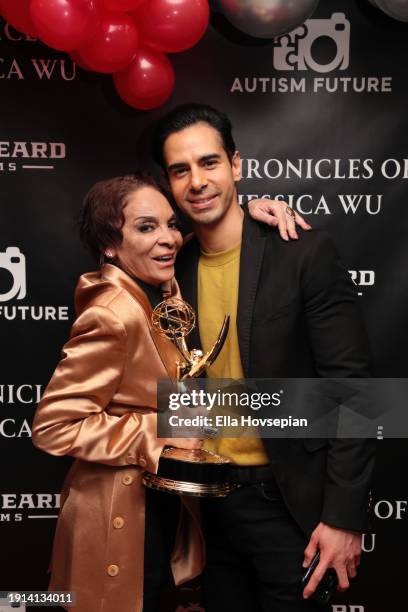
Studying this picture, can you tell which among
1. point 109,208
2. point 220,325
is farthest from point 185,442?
point 109,208

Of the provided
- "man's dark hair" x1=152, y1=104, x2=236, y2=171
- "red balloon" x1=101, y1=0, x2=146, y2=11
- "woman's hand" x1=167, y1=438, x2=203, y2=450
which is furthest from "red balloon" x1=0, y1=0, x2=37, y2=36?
"woman's hand" x1=167, y1=438, x2=203, y2=450

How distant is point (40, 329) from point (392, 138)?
48.8 inches

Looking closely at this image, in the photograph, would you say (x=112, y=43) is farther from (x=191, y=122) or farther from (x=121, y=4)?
(x=191, y=122)

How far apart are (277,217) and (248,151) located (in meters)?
0.52

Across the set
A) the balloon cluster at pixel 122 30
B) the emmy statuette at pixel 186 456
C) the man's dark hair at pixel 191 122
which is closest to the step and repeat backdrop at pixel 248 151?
the balloon cluster at pixel 122 30

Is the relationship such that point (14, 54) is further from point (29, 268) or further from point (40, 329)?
point (40, 329)

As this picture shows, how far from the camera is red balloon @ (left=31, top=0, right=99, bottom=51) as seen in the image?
156cm

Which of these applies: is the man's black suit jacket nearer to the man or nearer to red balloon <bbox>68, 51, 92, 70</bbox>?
the man

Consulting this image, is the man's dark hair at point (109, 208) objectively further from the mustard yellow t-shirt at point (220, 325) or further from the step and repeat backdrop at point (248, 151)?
the step and repeat backdrop at point (248, 151)

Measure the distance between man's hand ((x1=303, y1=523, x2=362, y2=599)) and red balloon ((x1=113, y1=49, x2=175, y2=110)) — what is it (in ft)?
3.88

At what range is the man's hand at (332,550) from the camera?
152 cm

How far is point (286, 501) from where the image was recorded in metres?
1.57

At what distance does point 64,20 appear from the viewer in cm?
156

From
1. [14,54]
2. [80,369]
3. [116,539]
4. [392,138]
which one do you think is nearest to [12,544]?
[116,539]
